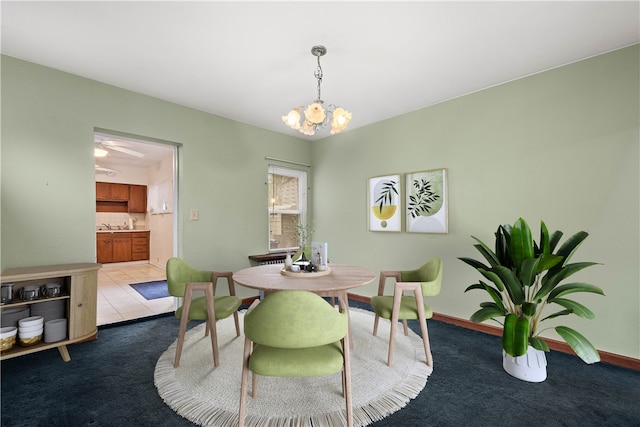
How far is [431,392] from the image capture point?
200 cm

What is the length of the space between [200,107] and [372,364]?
3.56 metres

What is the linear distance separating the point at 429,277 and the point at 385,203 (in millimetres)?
1478

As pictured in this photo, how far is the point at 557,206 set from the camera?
271 centimetres

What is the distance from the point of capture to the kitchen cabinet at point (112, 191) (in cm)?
731

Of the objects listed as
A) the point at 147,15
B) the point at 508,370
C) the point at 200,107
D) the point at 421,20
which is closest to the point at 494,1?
the point at 421,20

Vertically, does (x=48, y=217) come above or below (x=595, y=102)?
Answer: below

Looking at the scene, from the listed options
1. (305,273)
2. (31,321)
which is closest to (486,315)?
(305,273)

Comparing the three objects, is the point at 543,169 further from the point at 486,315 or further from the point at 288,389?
the point at 288,389

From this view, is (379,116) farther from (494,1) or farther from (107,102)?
(107,102)

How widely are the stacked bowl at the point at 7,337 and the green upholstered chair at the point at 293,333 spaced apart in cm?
211

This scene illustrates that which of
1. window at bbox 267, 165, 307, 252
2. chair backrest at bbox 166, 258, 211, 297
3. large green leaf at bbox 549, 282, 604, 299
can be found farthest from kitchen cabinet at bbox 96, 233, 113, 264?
large green leaf at bbox 549, 282, 604, 299

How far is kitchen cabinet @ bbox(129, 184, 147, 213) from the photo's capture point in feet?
25.3

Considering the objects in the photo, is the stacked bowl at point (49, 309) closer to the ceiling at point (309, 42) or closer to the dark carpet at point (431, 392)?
the dark carpet at point (431, 392)

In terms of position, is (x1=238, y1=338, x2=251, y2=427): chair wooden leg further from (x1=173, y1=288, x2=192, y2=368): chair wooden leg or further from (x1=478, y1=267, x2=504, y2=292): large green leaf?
(x1=478, y1=267, x2=504, y2=292): large green leaf
